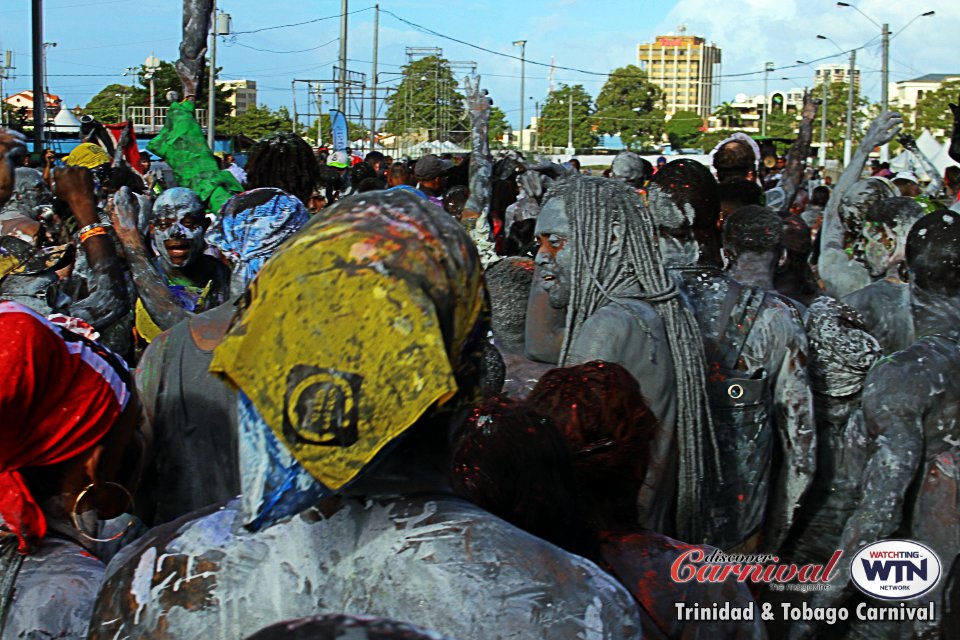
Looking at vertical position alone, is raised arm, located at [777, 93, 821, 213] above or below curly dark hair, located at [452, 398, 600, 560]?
above

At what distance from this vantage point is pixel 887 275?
604 cm

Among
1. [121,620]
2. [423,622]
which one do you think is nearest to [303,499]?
[423,622]

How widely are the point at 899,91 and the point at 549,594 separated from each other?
605 ft

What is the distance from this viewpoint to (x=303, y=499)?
161 cm

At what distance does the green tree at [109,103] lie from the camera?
85438 mm

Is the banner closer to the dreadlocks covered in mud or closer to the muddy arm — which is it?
the dreadlocks covered in mud

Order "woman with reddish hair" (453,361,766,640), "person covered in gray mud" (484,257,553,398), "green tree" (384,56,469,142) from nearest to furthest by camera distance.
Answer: "woman with reddish hair" (453,361,766,640)
"person covered in gray mud" (484,257,553,398)
"green tree" (384,56,469,142)

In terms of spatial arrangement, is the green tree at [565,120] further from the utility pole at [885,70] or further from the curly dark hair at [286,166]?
the curly dark hair at [286,166]

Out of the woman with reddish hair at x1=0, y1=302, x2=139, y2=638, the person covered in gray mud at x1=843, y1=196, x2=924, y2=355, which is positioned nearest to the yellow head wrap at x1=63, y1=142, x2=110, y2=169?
Result: the person covered in gray mud at x1=843, y1=196, x2=924, y2=355

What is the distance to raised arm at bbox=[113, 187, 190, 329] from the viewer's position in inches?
193

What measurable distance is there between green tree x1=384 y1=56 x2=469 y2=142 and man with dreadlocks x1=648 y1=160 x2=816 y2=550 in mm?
44883

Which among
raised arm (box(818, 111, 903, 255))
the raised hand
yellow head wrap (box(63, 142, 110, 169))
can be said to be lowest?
raised arm (box(818, 111, 903, 255))

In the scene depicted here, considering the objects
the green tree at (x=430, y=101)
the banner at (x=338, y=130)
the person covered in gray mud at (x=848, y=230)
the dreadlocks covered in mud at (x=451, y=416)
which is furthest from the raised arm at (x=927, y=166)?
the green tree at (x=430, y=101)

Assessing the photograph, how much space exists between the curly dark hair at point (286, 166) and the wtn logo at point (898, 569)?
14.0 feet
